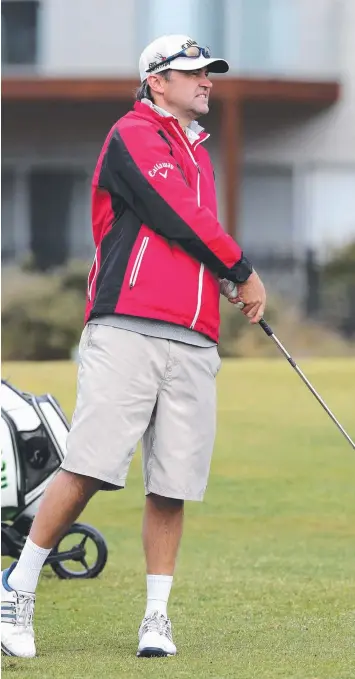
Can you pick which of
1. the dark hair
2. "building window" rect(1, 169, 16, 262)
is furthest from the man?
"building window" rect(1, 169, 16, 262)

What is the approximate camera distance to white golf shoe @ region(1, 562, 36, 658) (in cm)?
481

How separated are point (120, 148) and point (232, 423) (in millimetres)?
7594

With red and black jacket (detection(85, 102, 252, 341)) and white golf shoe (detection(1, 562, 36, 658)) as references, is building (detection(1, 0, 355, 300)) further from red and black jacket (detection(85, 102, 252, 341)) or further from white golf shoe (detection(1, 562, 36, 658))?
white golf shoe (detection(1, 562, 36, 658))

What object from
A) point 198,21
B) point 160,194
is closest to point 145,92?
point 160,194

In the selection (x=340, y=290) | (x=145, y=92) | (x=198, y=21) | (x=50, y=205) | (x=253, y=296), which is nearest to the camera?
(x=253, y=296)

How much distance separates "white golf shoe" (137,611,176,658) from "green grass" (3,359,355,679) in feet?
0.18

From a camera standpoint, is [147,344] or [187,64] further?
[187,64]

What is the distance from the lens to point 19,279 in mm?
21078

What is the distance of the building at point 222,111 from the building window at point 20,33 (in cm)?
2

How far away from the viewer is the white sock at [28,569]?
4.91 m

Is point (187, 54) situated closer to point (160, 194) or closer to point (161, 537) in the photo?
point (160, 194)

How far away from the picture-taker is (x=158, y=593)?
198 inches

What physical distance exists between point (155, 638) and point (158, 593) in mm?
193

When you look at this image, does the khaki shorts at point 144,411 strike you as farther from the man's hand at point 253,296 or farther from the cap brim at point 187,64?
the cap brim at point 187,64
